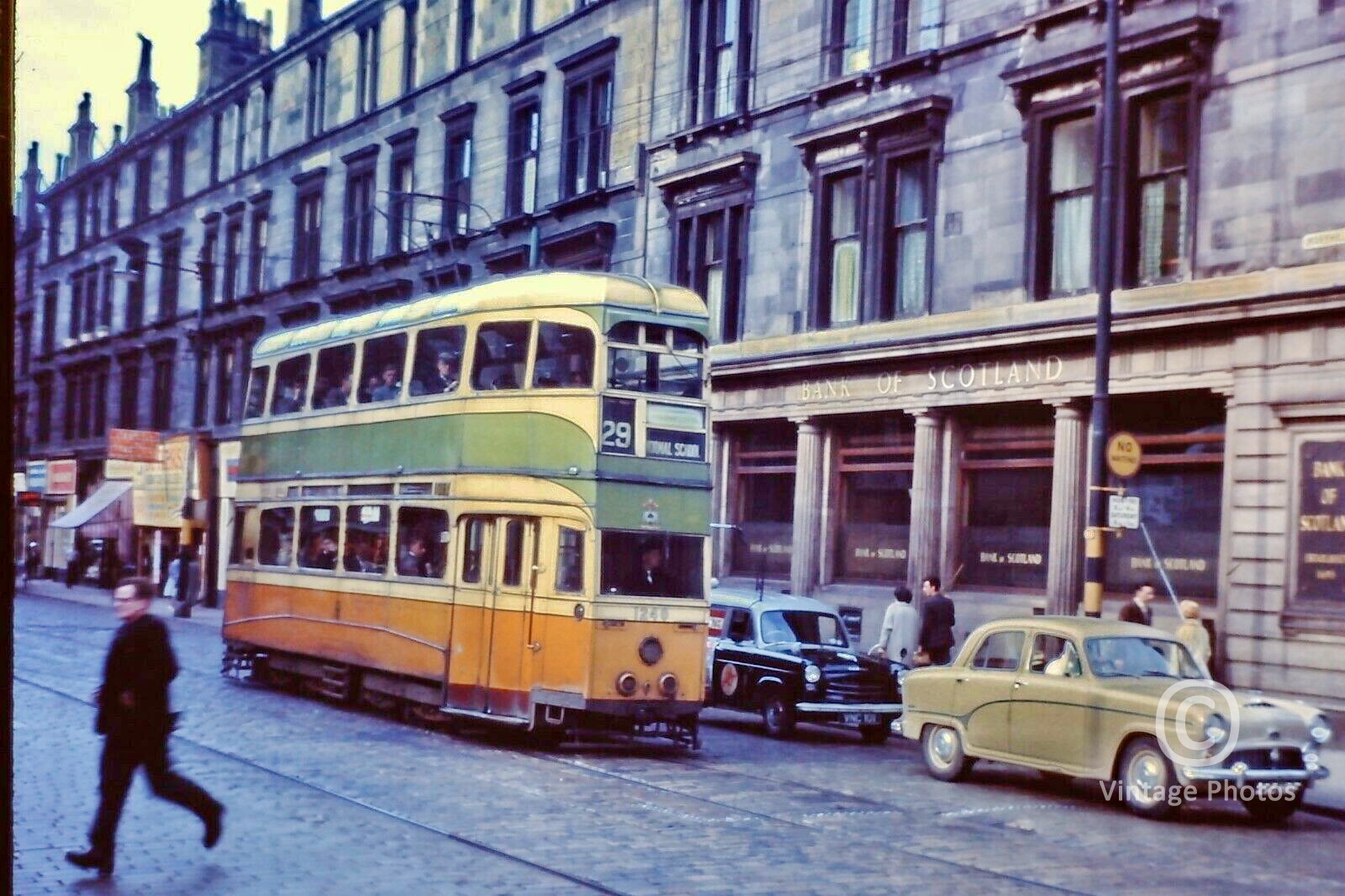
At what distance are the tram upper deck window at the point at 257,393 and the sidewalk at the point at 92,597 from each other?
48.5 ft

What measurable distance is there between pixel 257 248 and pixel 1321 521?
111 ft

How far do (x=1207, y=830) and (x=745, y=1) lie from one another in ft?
65.4

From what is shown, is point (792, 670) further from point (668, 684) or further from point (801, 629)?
point (668, 684)

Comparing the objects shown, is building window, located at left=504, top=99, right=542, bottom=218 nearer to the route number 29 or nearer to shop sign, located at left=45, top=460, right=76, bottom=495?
the route number 29

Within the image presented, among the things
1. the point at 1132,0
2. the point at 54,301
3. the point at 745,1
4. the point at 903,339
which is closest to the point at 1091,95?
the point at 1132,0

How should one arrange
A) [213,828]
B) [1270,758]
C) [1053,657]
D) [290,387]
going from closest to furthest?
[213,828]
[1270,758]
[1053,657]
[290,387]

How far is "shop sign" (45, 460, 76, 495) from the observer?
56.9 m

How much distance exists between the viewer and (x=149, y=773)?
31.0 feet

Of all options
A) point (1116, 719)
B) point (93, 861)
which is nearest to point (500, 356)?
point (1116, 719)

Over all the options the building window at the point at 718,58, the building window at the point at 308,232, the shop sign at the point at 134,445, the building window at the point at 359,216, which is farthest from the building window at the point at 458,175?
the shop sign at the point at 134,445

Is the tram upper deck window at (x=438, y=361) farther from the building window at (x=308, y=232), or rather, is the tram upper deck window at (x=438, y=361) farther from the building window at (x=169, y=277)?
the building window at (x=169, y=277)

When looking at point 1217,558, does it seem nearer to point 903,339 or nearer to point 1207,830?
point 903,339

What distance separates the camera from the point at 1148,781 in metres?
13.0

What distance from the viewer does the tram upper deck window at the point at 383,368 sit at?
18.7 metres
